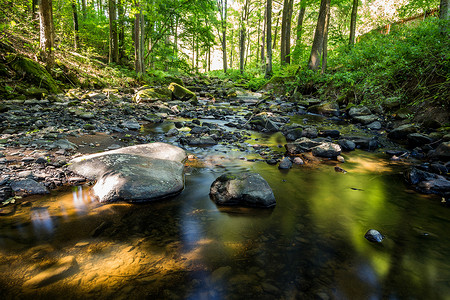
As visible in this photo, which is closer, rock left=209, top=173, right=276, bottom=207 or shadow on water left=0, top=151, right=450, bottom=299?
shadow on water left=0, top=151, right=450, bottom=299

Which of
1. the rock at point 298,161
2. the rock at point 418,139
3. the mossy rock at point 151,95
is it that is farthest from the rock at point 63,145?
the rock at point 418,139

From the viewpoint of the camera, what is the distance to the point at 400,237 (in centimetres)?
258

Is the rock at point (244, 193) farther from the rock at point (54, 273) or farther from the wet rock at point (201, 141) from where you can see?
the wet rock at point (201, 141)

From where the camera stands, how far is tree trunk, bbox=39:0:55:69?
29.4ft

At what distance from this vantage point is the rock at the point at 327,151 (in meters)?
5.15

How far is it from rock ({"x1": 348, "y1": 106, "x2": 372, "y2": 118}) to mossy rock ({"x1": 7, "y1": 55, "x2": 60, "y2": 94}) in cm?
1190

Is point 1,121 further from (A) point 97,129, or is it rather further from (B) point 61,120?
(A) point 97,129

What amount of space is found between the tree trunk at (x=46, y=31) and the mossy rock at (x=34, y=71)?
0.63 meters

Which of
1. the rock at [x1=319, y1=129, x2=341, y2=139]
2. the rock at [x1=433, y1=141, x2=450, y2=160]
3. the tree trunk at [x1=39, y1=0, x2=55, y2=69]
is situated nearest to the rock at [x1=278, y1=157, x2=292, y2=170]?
the rock at [x1=319, y1=129, x2=341, y2=139]

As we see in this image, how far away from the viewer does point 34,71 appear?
8.70 m

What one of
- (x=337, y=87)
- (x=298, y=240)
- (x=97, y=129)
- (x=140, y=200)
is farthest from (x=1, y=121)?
(x=337, y=87)

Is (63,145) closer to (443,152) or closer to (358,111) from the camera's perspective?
(443,152)

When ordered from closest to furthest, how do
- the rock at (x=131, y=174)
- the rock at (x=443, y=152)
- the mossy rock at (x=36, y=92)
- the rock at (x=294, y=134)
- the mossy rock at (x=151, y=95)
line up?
1. the rock at (x=131, y=174)
2. the rock at (x=443, y=152)
3. the rock at (x=294, y=134)
4. the mossy rock at (x=36, y=92)
5. the mossy rock at (x=151, y=95)

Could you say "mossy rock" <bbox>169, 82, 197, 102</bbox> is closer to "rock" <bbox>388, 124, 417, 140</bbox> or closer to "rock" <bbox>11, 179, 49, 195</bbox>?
"rock" <bbox>388, 124, 417, 140</bbox>
